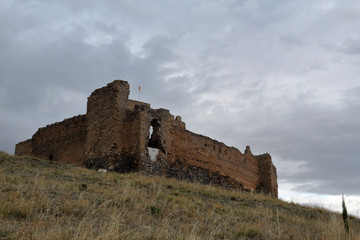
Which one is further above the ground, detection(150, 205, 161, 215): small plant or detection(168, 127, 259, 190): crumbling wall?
detection(168, 127, 259, 190): crumbling wall

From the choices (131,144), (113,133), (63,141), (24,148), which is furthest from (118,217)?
(24,148)

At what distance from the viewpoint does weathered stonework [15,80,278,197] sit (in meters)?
16.8

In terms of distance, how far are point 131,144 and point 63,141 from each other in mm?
4708

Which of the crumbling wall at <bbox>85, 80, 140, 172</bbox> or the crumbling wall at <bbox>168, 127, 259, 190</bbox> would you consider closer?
the crumbling wall at <bbox>85, 80, 140, 172</bbox>

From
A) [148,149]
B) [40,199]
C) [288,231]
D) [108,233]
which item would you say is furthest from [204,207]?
[148,149]

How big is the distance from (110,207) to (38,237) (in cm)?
294

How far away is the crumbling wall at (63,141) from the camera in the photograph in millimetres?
18688

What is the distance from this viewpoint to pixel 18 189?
830 centimetres

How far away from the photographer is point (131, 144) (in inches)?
659

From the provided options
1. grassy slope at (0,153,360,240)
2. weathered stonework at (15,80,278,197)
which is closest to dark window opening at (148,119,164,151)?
weathered stonework at (15,80,278,197)

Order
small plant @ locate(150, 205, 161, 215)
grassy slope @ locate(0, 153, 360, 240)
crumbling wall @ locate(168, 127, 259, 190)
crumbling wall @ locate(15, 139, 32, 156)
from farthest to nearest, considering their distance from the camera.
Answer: crumbling wall @ locate(15, 139, 32, 156) < crumbling wall @ locate(168, 127, 259, 190) < small plant @ locate(150, 205, 161, 215) < grassy slope @ locate(0, 153, 360, 240)

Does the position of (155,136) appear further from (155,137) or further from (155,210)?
(155,210)

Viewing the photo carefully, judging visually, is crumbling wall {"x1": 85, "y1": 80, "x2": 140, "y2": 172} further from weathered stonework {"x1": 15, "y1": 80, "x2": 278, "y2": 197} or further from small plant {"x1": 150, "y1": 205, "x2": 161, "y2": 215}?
small plant {"x1": 150, "y1": 205, "x2": 161, "y2": 215}

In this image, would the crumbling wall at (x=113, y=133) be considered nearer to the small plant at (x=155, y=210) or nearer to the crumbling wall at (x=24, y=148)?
the crumbling wall at (x=24, y=148)
